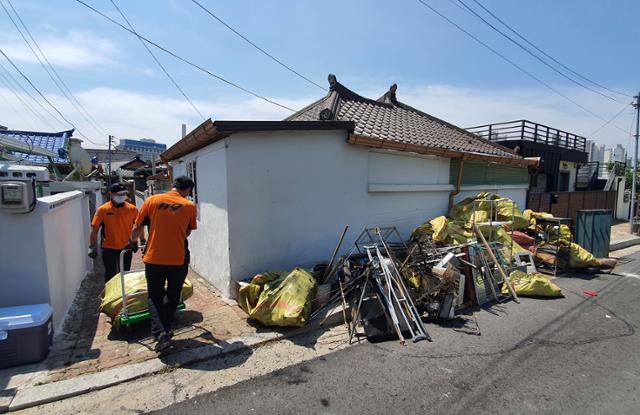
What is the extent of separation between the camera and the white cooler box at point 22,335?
9.77 feet

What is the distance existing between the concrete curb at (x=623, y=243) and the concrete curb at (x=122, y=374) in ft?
40.1

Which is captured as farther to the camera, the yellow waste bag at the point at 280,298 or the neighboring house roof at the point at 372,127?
the neighboring house roof at the point at 372,127

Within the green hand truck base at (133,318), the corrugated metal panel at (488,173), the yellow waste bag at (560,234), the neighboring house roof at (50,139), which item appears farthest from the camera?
the neighboring house roof at (50,139)

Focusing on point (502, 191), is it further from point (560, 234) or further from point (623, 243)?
point (623, 243)

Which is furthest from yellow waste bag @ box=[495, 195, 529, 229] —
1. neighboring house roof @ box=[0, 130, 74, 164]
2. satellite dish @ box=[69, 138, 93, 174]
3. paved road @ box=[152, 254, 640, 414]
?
neighboring house roof @ box=[0, 130, 74, 164]

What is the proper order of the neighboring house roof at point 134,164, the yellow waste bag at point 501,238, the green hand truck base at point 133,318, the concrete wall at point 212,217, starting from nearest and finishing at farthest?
the green hand truck base at point 133,318, the concrete wall at point 212,217, the yellow waste bag at point 501,238, the neighboring house roof at point 134,164

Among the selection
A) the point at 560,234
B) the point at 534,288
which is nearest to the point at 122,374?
the point at 534,288

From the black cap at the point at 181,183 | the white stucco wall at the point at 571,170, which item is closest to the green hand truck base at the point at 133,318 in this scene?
the black cap at the point at 181,183

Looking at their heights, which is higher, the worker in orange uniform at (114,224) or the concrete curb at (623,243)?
the worker in orange uniform at (114,224)

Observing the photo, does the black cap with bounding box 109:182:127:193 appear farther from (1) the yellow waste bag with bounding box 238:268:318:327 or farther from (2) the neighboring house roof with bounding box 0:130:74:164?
(2) the neighboring house roof with bounding box 0:130:74:164

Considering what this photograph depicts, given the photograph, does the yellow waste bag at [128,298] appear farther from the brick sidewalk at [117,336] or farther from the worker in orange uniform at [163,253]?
the worker in orange uniform at [163,253]

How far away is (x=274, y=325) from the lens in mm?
4043

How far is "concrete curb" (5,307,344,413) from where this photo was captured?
8.79ft

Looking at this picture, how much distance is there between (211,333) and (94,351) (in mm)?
1184
